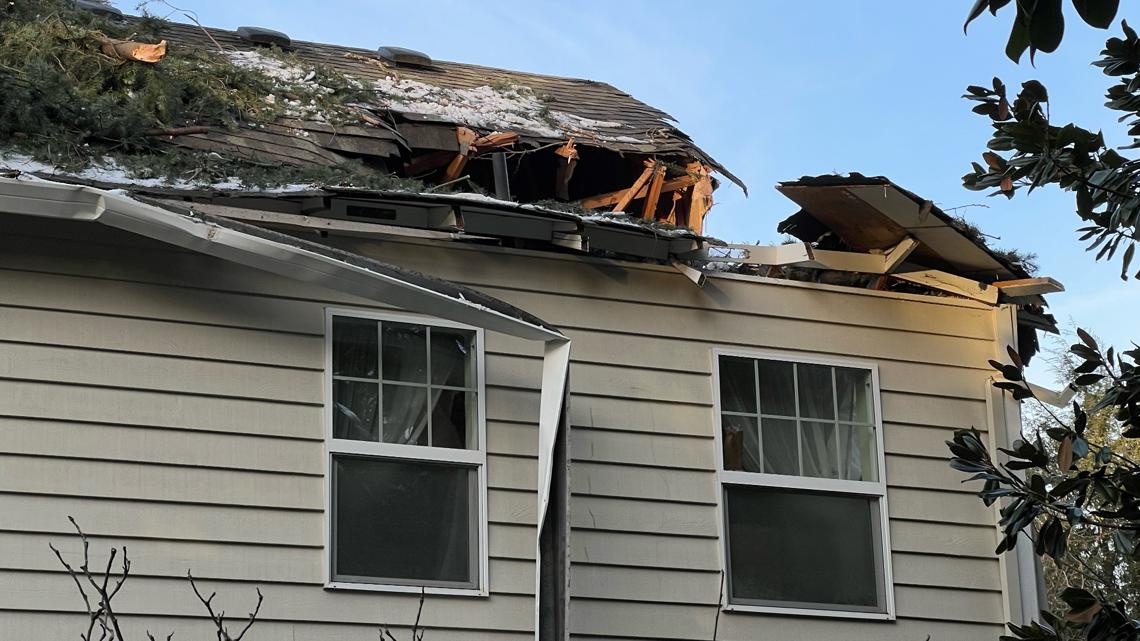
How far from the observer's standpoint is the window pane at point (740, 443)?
7.19 m

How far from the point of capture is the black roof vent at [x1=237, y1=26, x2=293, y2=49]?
912 centimetres

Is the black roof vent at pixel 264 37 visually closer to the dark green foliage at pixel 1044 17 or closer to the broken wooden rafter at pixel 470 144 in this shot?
the broken wooden rafter at pixel 470 144

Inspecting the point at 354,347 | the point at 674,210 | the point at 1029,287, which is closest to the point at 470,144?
the point at 674,210

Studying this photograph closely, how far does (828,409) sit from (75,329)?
12.9ft

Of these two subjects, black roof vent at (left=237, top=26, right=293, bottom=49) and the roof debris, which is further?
black roof vent at (left=237, top=26, right=293, bottom=49)

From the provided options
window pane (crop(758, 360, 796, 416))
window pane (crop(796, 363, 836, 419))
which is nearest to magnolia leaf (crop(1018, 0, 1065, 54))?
window pane (crop(758, 360, 796, 416))

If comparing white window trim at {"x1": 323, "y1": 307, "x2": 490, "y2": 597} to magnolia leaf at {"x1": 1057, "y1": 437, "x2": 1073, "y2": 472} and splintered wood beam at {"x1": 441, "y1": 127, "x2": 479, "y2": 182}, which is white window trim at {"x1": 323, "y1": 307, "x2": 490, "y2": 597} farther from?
magnolia leaf at {"x1": 1057, "y1": 437, "x2": 1073, "y2": 472}

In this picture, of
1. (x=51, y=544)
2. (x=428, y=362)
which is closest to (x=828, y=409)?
(x=428, y=362)

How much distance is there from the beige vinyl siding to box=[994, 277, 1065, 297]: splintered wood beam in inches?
9.4

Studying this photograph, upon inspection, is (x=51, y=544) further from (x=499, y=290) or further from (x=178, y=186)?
(x=499, y=290)

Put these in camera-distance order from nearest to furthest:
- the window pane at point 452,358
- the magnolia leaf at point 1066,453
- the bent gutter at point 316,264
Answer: the magnolia leaf at point 1066,453, the bent gutter at point 316,264, the window pane at point 452,358

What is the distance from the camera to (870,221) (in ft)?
24.9

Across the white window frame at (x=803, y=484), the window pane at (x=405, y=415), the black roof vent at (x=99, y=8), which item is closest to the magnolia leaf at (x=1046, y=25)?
the window pane at (x=405, y=415)

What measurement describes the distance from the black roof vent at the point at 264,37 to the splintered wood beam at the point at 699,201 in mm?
2976
